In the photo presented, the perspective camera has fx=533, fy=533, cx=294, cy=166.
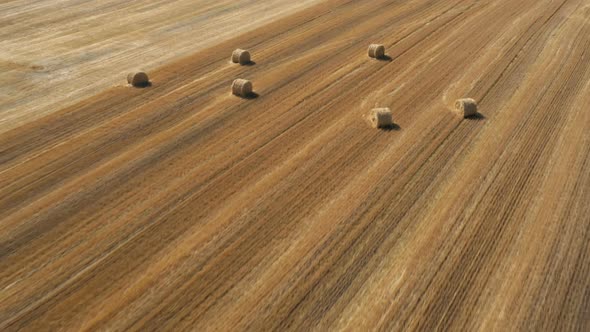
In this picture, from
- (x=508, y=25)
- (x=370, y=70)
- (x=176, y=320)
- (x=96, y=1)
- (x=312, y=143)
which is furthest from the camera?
(x=96, y=1)

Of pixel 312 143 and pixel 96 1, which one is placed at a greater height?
pixel 312 143

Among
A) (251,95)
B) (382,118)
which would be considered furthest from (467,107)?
(251,95)

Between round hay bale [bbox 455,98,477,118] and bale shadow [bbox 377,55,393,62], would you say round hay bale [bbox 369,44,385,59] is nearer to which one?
bale shadow [bbox 377,55,393,62]

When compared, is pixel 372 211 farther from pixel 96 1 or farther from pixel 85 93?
pixel 96 1

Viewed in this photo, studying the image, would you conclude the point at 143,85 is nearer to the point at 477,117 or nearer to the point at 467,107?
the point at 467,107

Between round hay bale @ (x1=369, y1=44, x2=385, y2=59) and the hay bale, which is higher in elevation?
the hay bale

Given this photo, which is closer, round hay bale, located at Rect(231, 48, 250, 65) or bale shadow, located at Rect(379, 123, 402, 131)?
bale shadow, located at Rect(379, 123, 402, 131)

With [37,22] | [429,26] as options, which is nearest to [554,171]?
[429,26]

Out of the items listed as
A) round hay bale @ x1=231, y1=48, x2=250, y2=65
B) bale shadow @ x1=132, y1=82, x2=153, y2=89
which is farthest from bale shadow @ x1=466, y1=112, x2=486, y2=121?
bale shadow @ x1=132, y1=82, x2=153, y2=89
